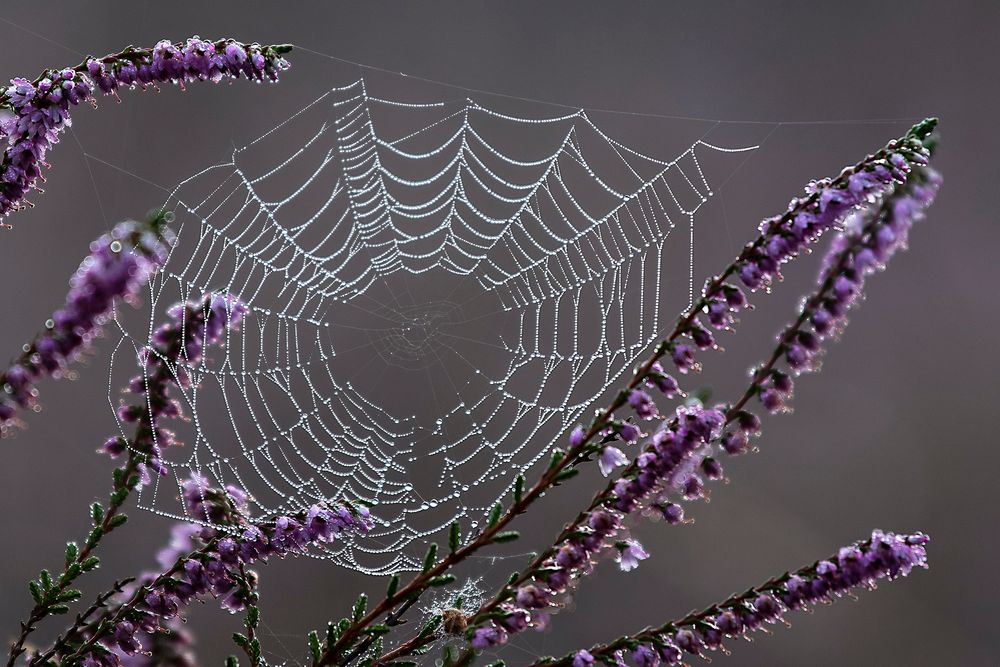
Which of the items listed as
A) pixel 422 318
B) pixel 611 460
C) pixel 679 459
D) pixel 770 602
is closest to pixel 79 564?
pixel 611 460


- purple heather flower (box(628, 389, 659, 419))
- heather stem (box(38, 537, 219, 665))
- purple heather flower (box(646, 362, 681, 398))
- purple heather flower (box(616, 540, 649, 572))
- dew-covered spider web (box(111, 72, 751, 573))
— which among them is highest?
dew-covered spider web (box(111, 72, 751, 573))

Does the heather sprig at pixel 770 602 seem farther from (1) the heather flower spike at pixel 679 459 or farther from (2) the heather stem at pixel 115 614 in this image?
(2) the heather stem at pixel 115 614

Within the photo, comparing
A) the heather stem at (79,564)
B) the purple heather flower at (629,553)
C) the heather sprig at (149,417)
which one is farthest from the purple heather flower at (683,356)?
the heather stem at (79,564)

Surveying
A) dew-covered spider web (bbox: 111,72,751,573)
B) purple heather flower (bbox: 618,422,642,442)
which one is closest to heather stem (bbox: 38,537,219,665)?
purple heather flower (bbox: 618,422,642,442)

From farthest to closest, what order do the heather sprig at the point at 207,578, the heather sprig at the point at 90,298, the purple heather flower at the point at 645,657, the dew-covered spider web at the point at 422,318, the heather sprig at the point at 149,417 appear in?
the dew-covered spider web at the point at 422,318 → the heather sprig at the point at 149,417 → the heather sprig at the point at 207,578 → the purple heather flower at the point at 645,657 → the heather sprig at the point at 90,298

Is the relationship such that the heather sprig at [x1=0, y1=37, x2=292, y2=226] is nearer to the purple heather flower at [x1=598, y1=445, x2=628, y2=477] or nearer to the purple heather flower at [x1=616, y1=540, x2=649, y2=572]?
the purple heather flower at [x1=598, y1=445, x2=628, y2=477]
